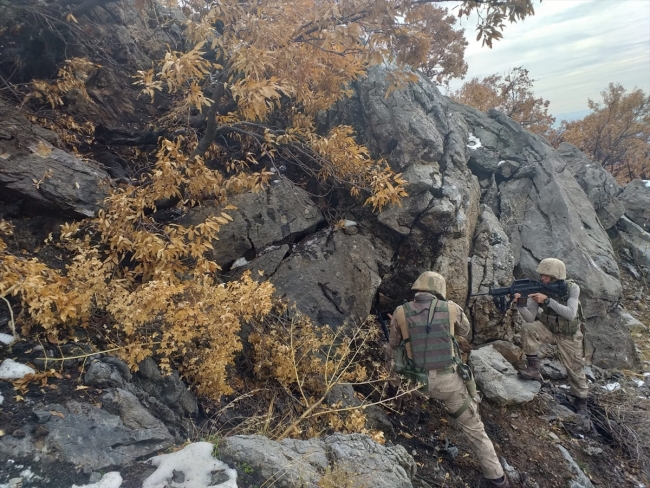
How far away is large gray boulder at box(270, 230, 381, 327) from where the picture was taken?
5547 mm

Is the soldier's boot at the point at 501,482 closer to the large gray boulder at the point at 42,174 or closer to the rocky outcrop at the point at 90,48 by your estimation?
the large gray boulder at the point at 42,174

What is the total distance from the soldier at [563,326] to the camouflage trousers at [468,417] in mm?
2181

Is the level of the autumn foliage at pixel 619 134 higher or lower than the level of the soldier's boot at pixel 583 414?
higher

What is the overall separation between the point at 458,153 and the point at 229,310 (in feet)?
19.3

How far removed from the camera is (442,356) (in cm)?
432

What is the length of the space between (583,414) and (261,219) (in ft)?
19.1

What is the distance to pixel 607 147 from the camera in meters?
17.4

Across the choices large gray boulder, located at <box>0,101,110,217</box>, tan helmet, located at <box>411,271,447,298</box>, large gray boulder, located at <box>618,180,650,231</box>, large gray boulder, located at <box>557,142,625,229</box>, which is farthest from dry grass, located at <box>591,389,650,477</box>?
large gray boulder, located at <box>618,180,650,231</box>

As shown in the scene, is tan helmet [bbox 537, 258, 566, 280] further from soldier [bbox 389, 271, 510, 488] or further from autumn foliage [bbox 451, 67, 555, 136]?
autumn foliage [bbox 451, 67, 555, 136]

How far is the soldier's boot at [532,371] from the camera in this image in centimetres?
610

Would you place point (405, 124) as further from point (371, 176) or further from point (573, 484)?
point (573, 484)

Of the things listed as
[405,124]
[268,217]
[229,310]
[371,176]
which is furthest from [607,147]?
[229,310]

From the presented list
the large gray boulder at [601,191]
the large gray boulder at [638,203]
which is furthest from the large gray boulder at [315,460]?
the large gray boulder at [638,203]

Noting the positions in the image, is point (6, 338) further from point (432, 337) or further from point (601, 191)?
point (601, 191)
